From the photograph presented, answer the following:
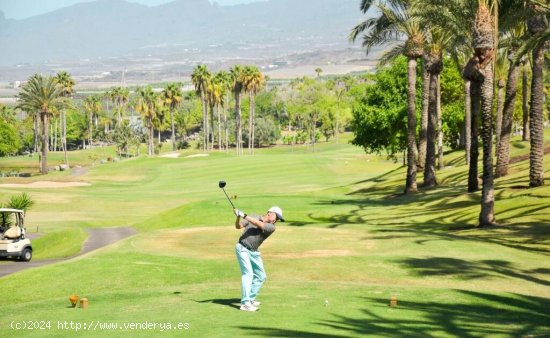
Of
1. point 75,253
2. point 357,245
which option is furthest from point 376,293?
point 75,253

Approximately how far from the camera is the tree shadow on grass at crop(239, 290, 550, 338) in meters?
14.4

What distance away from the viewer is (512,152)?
63.6 meters

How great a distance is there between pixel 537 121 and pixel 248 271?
1101 inches

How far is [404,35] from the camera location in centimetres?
5528

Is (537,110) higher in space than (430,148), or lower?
higher

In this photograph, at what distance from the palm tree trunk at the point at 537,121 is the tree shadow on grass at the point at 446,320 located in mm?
23516

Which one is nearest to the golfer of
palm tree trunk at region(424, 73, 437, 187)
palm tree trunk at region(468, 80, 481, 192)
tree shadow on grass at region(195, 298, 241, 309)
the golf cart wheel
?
tree shadow on grass at region(195, 298, 241, 309)

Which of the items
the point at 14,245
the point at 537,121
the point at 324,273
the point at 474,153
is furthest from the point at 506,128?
the point at 14,245

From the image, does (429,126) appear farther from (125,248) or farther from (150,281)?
(150,281)

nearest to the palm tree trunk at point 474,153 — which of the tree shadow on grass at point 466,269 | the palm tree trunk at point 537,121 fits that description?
the palm tree trunk at point 537,121

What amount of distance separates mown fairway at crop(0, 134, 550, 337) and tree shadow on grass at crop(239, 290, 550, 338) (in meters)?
0.04

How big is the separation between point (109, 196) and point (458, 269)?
54332 mm

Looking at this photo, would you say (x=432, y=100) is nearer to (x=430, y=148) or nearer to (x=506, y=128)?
(x=430, y=148)

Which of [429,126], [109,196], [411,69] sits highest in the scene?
[411,69]
